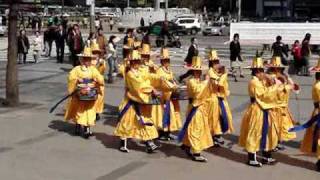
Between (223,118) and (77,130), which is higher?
(223,118)

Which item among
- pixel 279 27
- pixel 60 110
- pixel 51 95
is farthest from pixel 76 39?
pixel 279 27

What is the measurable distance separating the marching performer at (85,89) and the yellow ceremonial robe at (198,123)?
2.18 metres

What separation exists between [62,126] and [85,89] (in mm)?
1861

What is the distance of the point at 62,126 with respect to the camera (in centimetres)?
1359

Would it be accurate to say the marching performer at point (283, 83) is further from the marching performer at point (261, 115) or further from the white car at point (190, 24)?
the white car at point (190, 24)

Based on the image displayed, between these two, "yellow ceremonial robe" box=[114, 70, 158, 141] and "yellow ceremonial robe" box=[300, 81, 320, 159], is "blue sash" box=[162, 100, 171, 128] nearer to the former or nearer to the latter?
"yellow ceremonial robe" box=[114, 70, 158, 141]

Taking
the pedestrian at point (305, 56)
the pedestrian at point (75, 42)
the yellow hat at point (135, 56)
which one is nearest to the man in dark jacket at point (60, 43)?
the pedestrian at point (75, 42)

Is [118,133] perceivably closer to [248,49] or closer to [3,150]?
[3,150]

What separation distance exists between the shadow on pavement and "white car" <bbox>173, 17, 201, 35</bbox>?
4171 centimetres

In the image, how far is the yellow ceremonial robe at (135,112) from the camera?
10945 millimetres

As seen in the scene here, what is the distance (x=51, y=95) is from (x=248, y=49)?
46.9 feet

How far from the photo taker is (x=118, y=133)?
11.2 metres

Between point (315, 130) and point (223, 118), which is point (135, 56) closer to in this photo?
point (223, 118)

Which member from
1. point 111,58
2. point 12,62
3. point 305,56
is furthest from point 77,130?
point 305,56
